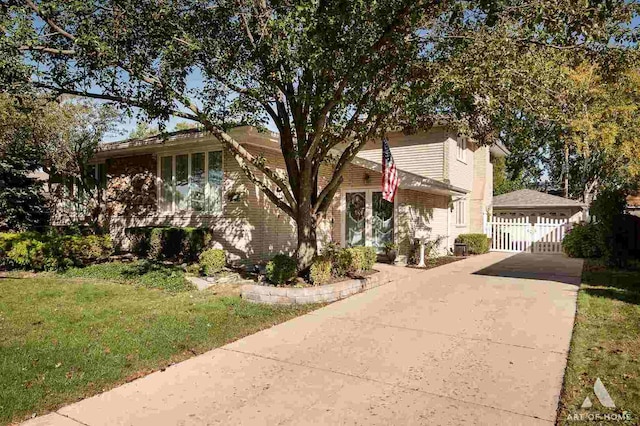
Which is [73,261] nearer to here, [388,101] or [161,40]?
[161,40]

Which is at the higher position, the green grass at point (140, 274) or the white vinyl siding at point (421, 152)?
the white vinyl siding at point (421, 152)

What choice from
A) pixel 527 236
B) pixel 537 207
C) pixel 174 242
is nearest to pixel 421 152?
pixel 527 236

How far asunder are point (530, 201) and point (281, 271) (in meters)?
19.7

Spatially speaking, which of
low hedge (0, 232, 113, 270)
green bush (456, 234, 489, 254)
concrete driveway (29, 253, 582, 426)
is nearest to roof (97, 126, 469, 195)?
green bush (456, 234, 489, 254)

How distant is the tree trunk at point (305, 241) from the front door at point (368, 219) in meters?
5.32

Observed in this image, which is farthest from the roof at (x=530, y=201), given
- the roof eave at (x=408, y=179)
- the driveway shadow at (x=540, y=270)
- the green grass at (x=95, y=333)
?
the green grass at (x=95, y=333)

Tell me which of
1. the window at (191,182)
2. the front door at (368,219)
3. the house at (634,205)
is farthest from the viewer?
the house at (634,205)

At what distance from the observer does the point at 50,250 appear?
1155cm

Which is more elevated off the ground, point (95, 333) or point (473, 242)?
point (473, 242)

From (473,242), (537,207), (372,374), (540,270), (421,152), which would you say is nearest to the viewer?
(372,374)

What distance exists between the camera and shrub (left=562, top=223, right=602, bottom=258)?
16078 mm

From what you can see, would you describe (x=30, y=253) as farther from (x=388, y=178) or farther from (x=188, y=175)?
(x=388, y=178)

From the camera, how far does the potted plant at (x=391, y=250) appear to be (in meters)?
13.6

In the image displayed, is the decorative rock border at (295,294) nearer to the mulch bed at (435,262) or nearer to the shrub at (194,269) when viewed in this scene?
the shrub at (194,269)
